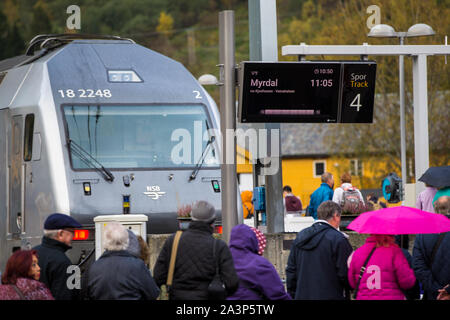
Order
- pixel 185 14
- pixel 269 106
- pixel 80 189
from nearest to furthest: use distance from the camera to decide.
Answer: pixel 269 106 → pixel 80 189 → pixel 185 14

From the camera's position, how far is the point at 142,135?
14.8m

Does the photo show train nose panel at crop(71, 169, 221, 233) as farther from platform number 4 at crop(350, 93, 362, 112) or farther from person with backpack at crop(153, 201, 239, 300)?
person with backpack at crop(153, 201, 239, 300)

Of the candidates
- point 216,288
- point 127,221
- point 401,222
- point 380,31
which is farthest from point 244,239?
point 380,31

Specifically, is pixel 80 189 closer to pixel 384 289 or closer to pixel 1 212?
pixel 1 212

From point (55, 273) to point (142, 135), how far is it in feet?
19.8

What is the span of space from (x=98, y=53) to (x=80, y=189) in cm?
240

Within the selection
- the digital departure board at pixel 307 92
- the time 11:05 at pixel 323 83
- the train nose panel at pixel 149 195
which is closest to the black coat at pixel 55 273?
the digital departure board at pixel 307 92

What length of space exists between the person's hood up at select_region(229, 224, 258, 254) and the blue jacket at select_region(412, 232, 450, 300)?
5.56 ft

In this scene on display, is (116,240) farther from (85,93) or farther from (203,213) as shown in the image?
(85,93)

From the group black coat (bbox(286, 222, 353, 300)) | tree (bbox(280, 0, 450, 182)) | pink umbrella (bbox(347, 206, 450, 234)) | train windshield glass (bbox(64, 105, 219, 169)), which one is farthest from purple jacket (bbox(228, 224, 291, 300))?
tree (bbox(280, 0, 450, 182))

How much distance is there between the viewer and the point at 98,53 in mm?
15430

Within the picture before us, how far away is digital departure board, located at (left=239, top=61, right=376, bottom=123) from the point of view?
13.0 metres

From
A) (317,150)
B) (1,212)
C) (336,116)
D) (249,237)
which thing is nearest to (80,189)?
(1,212)

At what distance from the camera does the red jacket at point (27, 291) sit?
7.85m
